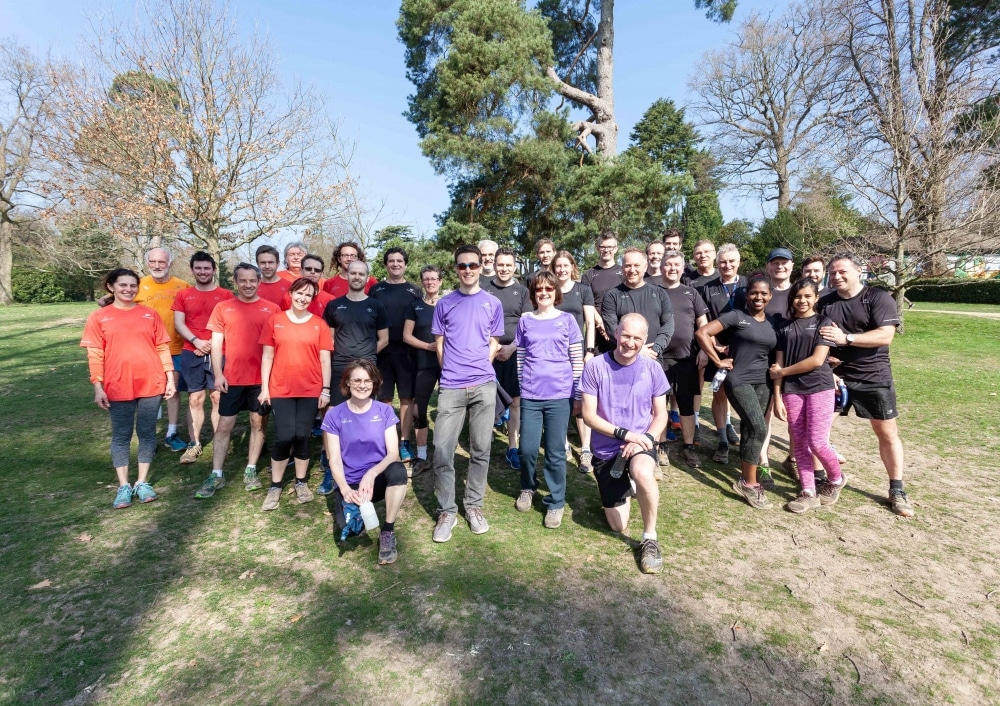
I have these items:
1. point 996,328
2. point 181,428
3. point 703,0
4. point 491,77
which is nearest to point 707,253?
point 181,428

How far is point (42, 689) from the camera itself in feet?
7.68

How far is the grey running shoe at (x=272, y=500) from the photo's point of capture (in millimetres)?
4121

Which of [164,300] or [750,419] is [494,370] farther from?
[164,300]

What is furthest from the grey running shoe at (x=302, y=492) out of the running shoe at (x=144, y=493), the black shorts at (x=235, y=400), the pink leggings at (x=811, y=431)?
the pink leggings at (x=811, y=431)

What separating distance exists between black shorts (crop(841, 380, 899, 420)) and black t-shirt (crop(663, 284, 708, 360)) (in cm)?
135

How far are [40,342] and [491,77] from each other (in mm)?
15131

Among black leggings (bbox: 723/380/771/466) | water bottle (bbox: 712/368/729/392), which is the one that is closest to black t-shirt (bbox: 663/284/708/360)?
water bottle (bbox: 712/368/729/392)

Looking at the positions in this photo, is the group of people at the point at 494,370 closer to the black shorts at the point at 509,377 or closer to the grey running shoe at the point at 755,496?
the grey running shoe at the point at 755,496

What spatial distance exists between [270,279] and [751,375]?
4850 millimetres

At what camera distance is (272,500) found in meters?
4.15

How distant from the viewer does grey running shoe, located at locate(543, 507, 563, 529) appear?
12.7ft

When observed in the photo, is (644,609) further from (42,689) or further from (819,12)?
(819,12)

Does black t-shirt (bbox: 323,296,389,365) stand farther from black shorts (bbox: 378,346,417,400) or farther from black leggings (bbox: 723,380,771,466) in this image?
black leggings (bbox: 723,380,771,466)

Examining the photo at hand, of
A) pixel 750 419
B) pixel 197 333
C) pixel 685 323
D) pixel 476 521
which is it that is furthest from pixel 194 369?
pixel 750 419
